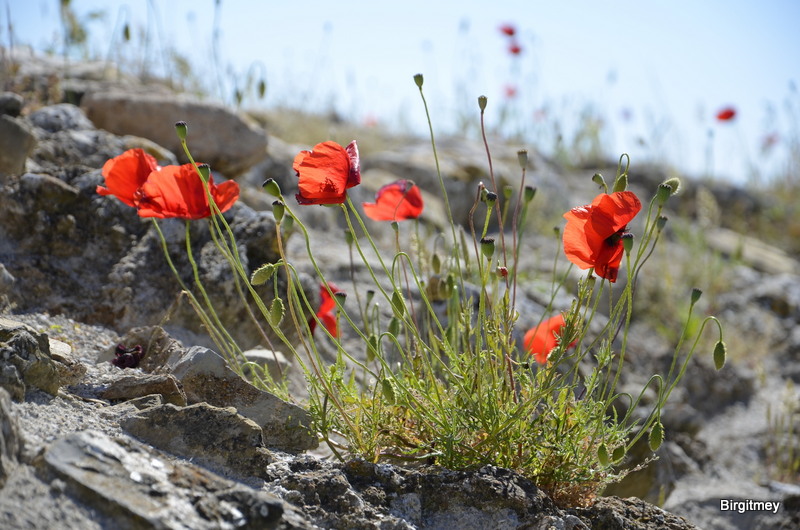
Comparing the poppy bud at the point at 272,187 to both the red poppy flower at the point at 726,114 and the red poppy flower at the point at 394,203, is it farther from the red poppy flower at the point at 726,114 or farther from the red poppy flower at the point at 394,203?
the red poppy flower at the point at 726,114

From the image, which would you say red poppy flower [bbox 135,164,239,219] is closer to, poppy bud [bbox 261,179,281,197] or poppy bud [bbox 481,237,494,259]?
poppy bud [bbox 261,179,281,197]

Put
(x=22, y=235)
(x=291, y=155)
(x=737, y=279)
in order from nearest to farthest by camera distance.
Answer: (x=22, y=235)
(x=291, y=155)
(x=737, y=279)

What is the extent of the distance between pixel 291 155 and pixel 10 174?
2178 millimetres

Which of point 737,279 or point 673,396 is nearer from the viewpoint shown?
point 673,396

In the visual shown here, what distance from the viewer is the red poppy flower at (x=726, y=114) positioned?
7.14 m

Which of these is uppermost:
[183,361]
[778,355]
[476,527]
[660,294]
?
[183,361]

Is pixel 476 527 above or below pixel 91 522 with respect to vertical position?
below

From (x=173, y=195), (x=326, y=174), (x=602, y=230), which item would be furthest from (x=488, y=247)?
(x=173, y=195)

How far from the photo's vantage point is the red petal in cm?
180

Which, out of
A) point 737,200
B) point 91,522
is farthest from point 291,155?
point 737,200

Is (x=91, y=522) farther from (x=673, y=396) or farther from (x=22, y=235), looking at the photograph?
(x=673, y=396)

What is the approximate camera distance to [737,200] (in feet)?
27.7

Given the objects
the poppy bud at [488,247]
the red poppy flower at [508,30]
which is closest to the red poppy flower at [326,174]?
the poppy bud at [488,247]

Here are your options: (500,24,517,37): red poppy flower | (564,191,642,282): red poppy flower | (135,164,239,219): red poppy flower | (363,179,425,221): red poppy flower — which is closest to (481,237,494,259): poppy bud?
(564,191,642,282): red poppy flower
